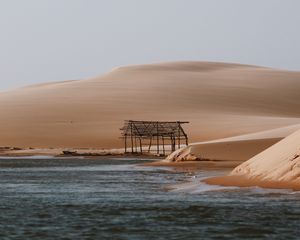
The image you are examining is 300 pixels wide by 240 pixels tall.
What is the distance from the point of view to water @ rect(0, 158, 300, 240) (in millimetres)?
19734

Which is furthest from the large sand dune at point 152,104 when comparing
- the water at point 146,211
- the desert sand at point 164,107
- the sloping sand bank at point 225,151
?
the water at point 146,211

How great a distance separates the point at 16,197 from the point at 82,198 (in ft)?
7.43

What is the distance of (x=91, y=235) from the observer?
19375 millimetres

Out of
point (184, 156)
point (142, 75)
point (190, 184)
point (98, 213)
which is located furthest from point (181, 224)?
point (142, 75)

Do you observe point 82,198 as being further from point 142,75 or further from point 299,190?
point 142,75

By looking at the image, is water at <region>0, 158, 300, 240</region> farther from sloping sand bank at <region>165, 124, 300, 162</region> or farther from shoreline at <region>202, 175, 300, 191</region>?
sloping sand bank at <region>165, 124, 300, 162</region>

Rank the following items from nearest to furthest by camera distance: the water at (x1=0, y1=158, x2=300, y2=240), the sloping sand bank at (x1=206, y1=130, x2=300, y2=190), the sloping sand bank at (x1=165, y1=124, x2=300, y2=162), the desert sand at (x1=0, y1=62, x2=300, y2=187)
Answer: the water at (x1=0, y1=158, x2=300, y2=240), the sloping sand bank at (x1=206, y1=130, x2=300, y2=190), the sloping sand bank at (x1=165, y1=124, x2=300, y2=162), the desert sand at (x1=0, y1=62, x2=300, y2=187)

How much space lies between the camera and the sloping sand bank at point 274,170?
29844 millimetres

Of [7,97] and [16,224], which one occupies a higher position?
[7,97]

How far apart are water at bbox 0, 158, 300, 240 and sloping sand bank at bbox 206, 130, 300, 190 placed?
1049 mm

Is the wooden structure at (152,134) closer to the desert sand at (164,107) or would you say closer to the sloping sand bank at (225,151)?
the desert sand at (164,107)

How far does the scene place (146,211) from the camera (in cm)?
2400

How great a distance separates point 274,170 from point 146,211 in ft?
Answer: 29.1

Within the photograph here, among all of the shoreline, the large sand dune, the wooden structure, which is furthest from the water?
the large sand dune
